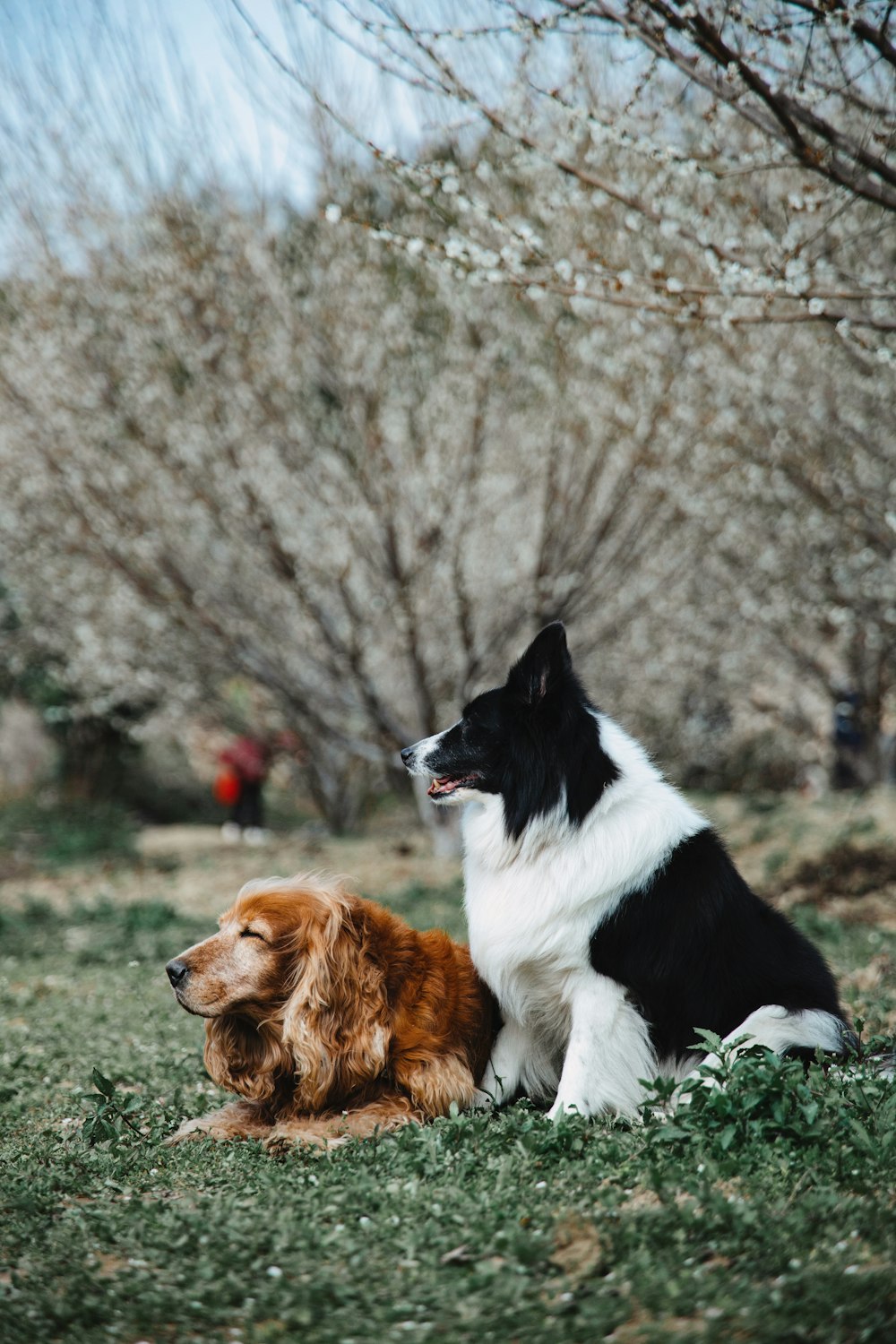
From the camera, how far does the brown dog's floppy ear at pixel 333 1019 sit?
4.46 meters

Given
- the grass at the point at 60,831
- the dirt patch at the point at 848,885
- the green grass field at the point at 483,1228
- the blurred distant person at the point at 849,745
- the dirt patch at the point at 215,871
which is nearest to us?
the green grass field at the point at 483,1228

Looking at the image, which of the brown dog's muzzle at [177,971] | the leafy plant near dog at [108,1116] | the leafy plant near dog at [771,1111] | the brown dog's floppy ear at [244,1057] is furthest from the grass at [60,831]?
the leafy plant near dog at [771,1111]

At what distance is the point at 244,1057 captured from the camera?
15.4ft

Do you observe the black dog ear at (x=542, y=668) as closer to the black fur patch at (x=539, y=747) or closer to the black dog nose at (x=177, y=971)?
the black fur patch at (x=539, y=747)

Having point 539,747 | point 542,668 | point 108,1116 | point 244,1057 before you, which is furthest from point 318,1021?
point 542,668

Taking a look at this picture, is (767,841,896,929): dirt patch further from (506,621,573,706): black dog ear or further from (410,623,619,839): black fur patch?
(506,621,573,706): black dog ear

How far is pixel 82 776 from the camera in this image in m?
19.7

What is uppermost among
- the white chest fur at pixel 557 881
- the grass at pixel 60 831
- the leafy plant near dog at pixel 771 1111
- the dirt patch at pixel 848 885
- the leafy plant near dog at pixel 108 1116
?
the grass at pixel 60 831

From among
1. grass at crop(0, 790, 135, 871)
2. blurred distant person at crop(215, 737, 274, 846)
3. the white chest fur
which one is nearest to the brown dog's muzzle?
the white chest fur

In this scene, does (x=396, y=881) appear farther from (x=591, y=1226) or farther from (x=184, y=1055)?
(x=591, y=1226)

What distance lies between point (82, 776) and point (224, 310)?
33.7 feet

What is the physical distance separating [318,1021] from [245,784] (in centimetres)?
1363

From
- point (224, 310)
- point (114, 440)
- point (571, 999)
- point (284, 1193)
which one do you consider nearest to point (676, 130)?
point (224, 310)

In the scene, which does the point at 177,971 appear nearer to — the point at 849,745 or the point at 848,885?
the point at 848,885
